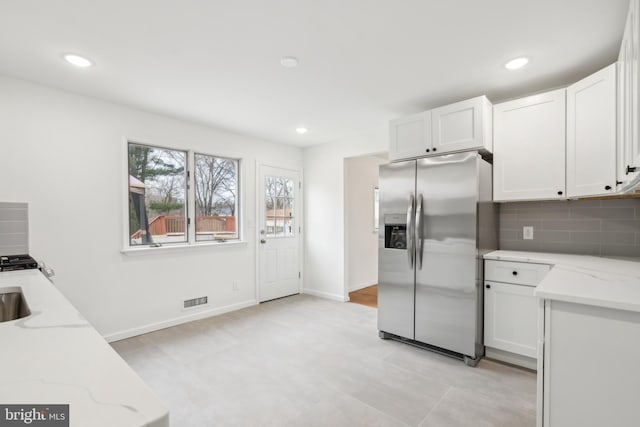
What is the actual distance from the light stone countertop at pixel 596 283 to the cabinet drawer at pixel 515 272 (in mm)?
100

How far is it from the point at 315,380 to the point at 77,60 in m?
2.93

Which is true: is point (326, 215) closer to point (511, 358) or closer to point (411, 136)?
point (411, 136)

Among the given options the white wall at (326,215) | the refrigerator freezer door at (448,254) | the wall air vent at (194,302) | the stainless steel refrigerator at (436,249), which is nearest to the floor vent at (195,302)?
the wall air vent at (194,302)

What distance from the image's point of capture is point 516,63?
2.30 meters

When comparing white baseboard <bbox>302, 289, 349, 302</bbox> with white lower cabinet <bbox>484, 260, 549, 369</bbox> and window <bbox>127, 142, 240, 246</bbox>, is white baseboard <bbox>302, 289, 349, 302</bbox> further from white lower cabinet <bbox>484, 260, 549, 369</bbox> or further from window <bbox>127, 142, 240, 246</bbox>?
white lower cabinet <bbox>484, 260, 549, 369</bbox>

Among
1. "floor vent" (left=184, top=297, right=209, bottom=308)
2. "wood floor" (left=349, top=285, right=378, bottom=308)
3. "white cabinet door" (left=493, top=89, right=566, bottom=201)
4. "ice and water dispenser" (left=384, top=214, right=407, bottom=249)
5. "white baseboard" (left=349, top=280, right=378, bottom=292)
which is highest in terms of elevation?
"white cabinet door" (left=493, top=89, right=566, bottom=201)

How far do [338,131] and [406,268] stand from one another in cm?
206

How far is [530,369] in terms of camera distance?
2477mm

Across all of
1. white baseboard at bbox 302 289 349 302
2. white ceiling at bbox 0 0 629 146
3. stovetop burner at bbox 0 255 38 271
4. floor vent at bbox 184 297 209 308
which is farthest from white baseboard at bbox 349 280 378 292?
stovetop burner at bbox 0 255 38 271

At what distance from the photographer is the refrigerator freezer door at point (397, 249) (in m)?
2.89

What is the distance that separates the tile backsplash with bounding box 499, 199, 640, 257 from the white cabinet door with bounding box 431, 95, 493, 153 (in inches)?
28.6

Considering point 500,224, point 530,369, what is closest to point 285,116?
point 500,224

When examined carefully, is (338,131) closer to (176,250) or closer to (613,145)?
(176,250)

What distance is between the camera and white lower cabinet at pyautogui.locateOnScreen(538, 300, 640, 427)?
48.7 inches
